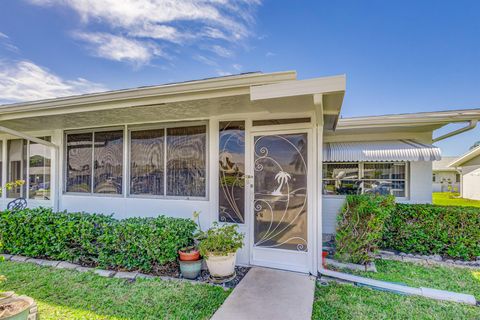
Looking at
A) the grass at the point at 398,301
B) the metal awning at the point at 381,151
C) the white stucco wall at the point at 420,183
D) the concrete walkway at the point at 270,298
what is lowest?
the grass at the point at 398,301

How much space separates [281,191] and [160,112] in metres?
3.14

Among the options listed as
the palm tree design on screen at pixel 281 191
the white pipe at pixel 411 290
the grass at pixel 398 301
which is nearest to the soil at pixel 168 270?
the palm tree design on screen at pixel 281 191

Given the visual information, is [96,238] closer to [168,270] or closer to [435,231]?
[168,270]

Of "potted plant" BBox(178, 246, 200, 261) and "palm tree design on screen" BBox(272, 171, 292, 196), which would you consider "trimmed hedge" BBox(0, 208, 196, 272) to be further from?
"palm tree design on screen" BBox(272, 171, 292, 196)

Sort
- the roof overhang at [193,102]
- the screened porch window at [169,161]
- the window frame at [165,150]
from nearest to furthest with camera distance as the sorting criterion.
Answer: the roof overhang at [193,102] → the window frame at [165,150] → the screened porch window at [169,161]

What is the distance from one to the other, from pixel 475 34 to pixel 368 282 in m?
11.4

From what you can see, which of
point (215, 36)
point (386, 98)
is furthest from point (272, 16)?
point (386, 98)

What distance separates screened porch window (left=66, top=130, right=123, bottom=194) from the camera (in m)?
6.77

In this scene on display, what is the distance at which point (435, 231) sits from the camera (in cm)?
600

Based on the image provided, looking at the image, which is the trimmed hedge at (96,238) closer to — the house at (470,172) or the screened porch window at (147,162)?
the screened porch window at (147,162)

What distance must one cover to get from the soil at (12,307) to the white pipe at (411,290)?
4577mm

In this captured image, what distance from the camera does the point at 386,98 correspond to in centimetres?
1524

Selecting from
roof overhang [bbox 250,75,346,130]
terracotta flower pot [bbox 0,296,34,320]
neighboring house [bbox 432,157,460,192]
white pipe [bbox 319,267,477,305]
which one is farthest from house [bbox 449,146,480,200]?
terracotta flower pot [bbox 0,296,34,320]

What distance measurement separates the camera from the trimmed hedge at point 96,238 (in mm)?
4812
